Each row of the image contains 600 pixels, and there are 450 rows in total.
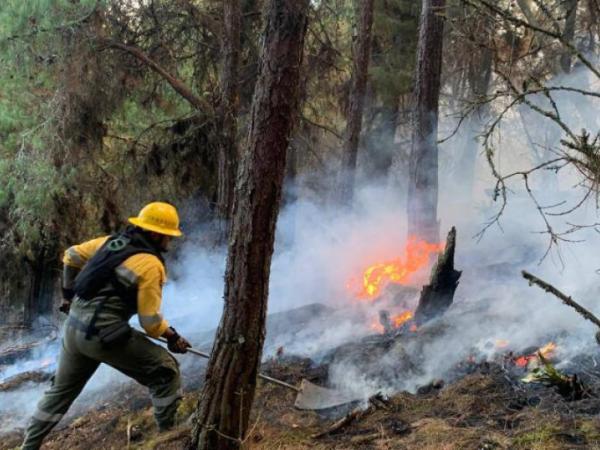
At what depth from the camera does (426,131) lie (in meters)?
9.76

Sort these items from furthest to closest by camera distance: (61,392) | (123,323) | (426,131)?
(426,131), (61,392), (123,323)

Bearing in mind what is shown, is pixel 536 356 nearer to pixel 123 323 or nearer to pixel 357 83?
pixel 123 323

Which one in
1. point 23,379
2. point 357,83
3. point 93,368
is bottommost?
point 23,379

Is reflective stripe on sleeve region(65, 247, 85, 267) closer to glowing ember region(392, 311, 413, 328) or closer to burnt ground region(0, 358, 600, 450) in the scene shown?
burnt ground region(0, 358, 600, 450)

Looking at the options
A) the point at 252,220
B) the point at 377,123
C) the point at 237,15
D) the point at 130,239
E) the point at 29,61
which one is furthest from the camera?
the point at 377,123

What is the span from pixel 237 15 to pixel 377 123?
793 cm

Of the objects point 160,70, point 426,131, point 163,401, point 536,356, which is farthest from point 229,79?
point 536,356

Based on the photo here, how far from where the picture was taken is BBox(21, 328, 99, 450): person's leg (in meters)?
4.86

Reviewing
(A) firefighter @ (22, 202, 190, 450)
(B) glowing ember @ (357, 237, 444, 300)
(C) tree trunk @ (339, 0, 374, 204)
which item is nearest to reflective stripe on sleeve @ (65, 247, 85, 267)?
(A) firefighter @ (22, 202, 190, 450)

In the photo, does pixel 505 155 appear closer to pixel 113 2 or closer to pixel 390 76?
pixel 390 76

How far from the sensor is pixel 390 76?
592 inches

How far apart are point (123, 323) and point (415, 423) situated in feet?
8.54

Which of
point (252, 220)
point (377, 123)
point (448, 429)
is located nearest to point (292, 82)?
point (252, 220)

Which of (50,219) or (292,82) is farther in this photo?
(50,219)
